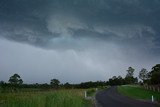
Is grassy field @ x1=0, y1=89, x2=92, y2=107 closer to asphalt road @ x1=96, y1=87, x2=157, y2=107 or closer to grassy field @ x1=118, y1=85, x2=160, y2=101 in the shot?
asphalt road @ x1=96, y1=87, x2=157, y2=107

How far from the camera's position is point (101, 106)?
1596 inches

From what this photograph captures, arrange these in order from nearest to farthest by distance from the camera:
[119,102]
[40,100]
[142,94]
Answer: [40,100] → [119,102] → [142,94]

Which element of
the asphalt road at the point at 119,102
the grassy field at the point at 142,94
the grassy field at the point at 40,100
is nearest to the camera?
the grassy field at the point at 40,100

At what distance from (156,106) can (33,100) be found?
25.1 metres

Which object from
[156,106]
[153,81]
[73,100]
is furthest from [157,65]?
[73,100]

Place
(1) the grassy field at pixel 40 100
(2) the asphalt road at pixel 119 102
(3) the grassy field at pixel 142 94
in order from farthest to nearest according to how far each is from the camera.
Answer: (3) the grassy field at pixel 142 94
(2) the asphalt road at pixel 119 102
(1) the grassy field at pixel 40 100

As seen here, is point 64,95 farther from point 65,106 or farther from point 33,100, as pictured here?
point 33,100

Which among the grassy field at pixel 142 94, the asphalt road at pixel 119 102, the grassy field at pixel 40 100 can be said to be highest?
the grassy field at pixel 142 94

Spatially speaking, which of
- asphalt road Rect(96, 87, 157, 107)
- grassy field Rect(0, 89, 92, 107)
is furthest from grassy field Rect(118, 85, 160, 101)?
grassy field Rect(0, 89, 92, 107)

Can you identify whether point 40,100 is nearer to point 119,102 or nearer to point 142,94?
point 119,102

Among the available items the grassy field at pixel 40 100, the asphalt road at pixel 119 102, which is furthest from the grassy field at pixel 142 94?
the grassy field at pixel 40 100

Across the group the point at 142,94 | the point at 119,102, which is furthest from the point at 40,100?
the point at 142,94

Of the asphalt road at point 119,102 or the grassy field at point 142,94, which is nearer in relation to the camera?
the asphalt road at point 119,102

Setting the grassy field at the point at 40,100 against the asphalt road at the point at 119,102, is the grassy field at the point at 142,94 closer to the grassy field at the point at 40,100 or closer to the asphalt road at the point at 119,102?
the asphalt road at the point at 119,102
